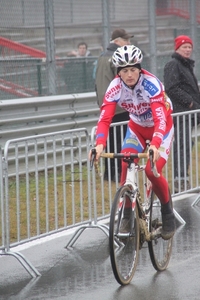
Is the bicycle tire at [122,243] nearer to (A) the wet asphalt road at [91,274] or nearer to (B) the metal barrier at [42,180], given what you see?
(A) the wet asphalt road at [91,274]

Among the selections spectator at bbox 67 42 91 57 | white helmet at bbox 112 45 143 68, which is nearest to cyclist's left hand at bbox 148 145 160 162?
white helmet at bbox 112 45 143 68

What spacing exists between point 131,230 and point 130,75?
131 centimetres

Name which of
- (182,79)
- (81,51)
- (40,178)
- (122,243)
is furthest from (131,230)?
(81,51)

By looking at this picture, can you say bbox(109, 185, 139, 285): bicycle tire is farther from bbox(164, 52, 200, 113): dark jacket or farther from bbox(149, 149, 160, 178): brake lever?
bbox(164, 52, 200, 113): dark jacket

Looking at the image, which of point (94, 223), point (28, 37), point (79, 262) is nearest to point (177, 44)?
point (28, 37)

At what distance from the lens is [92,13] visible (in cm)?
1388

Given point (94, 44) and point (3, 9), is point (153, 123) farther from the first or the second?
point (94, 44)

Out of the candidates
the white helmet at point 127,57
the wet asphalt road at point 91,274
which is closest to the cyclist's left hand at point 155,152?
the white helmet at point 127,57

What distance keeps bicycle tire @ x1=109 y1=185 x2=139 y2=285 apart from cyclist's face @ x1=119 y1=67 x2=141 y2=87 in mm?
904

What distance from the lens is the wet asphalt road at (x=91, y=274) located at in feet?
23.1

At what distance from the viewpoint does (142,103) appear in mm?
7723

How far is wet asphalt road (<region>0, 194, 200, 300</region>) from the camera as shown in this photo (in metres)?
7.04

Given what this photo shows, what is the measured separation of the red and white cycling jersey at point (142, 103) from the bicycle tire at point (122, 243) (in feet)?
1.70

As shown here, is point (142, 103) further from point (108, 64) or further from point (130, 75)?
point (108, 64)
